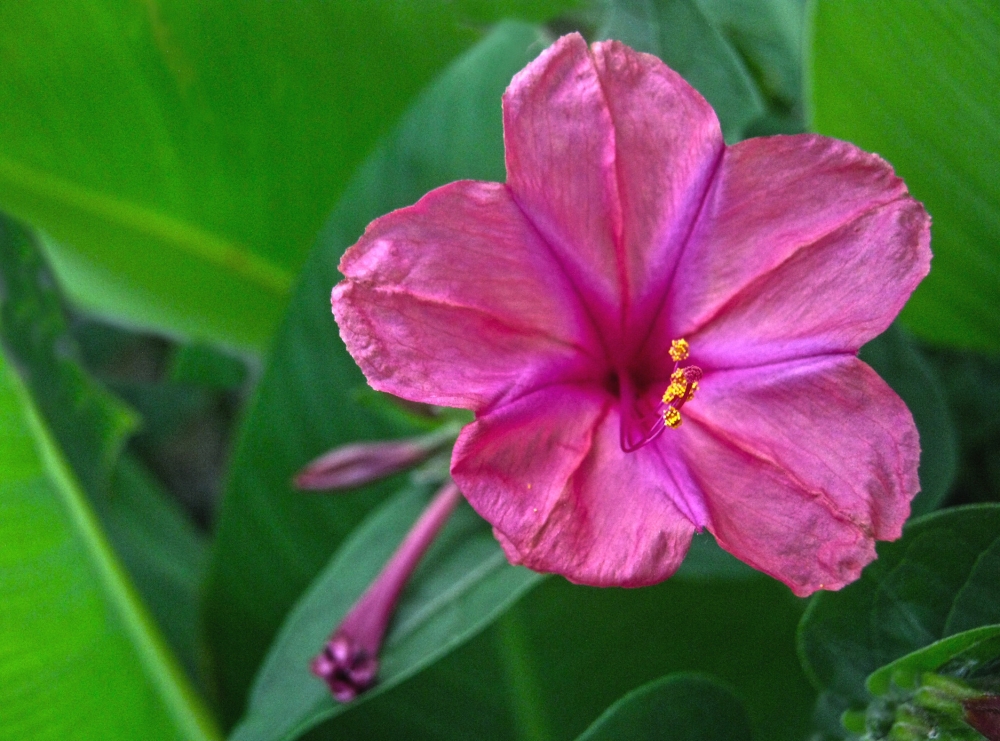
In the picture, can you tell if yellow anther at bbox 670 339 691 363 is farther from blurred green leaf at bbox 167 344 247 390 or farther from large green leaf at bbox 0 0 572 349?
blurred green leaf at bbox 167 344 247 390

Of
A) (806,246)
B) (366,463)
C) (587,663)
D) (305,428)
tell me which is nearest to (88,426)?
(305,428)

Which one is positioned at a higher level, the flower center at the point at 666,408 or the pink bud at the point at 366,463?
the flower center at the point at 666,408

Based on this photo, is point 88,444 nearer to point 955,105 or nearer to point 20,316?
point 20,316

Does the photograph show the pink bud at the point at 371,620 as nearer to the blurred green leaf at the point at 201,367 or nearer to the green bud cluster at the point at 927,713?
the green bud cluster at the point at 927,713

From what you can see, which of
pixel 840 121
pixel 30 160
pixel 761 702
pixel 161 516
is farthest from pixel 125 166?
pixel 761 702

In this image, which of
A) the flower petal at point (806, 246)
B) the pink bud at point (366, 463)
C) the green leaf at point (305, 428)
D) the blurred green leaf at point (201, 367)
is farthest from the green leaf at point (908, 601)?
the blurred green leaf at point (201, 367)

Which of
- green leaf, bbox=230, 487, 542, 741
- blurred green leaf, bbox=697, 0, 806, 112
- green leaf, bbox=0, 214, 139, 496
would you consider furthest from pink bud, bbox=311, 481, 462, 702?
blurred green leaf, bbox=697, 0, 806, 112

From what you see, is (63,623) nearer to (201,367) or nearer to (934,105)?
(201,367)
